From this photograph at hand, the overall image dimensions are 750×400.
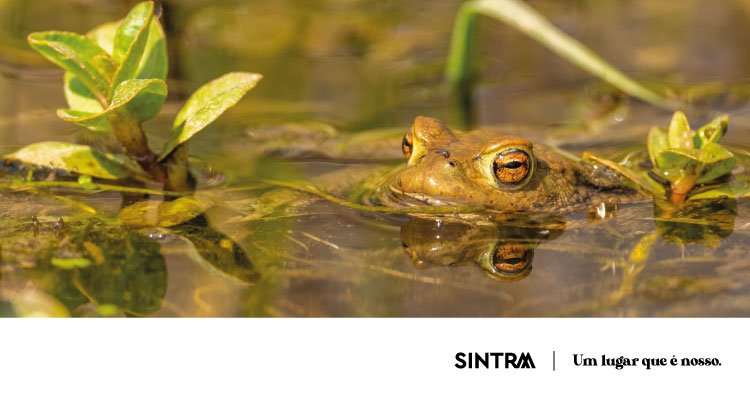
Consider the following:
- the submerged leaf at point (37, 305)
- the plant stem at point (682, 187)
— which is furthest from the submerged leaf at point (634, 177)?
the submerged leaf at point (37, 305)

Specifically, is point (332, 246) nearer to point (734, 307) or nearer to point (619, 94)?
point (734, 307)

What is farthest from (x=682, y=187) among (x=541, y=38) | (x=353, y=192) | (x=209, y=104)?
(x=209, y=104)

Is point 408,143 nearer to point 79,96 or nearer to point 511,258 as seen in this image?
point 511,258

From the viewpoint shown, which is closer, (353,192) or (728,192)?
(728,192)

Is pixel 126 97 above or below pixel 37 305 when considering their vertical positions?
above

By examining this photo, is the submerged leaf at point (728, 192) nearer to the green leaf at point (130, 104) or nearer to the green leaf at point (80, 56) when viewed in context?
the green leaf at point (130, 104)

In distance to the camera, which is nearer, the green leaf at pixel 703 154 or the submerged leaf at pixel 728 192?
the green leaf at pixel 703 154
